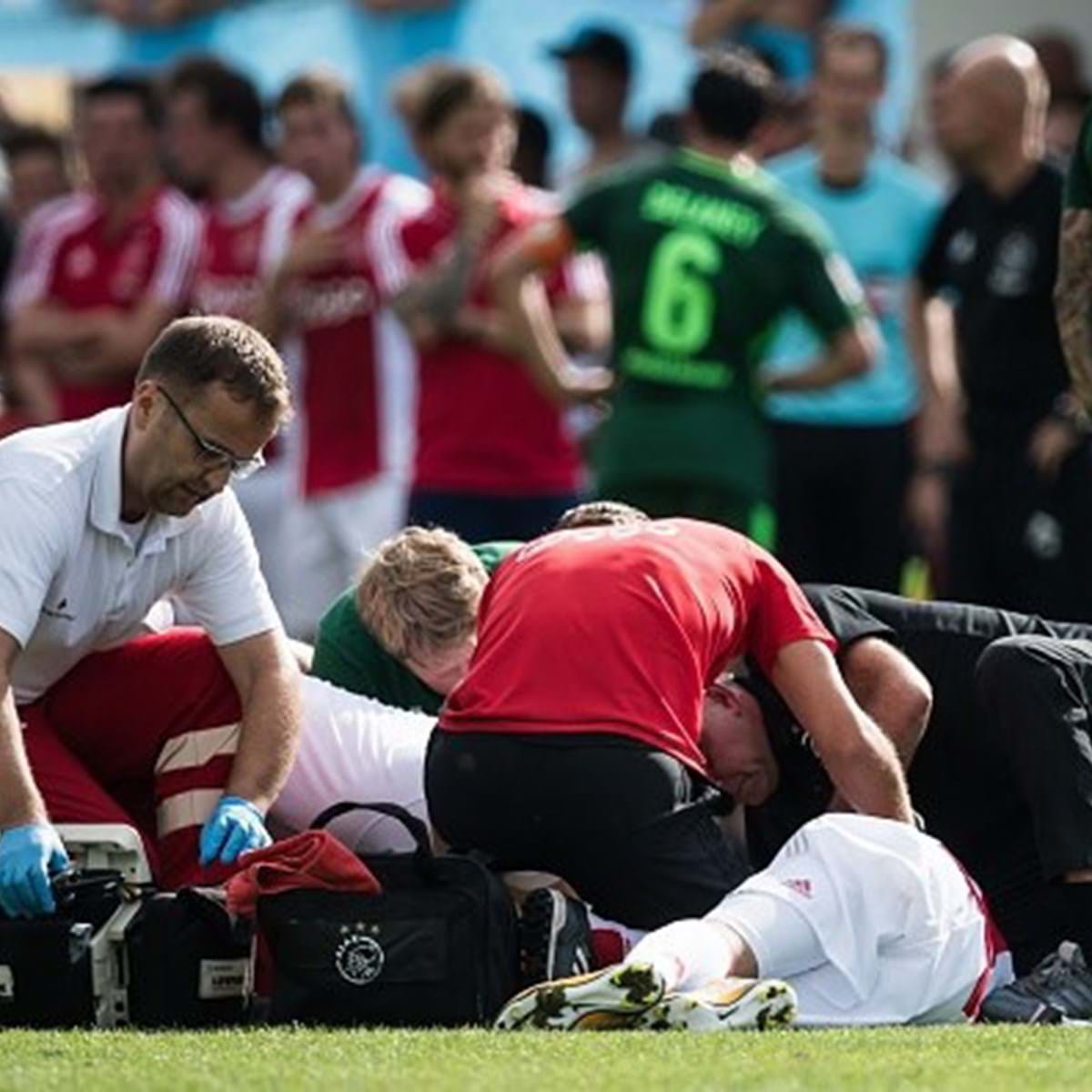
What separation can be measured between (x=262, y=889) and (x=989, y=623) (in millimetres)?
1744

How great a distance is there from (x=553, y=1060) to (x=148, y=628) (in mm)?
2244

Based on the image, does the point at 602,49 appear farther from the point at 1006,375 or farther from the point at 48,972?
the point at 48,972

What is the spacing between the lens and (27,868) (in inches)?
293

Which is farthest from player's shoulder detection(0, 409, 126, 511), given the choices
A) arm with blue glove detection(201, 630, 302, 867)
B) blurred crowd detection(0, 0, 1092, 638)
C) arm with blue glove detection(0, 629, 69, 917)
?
blurred crowd detection(0, 0, 1092, 638)

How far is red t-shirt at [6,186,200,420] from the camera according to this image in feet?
45.2

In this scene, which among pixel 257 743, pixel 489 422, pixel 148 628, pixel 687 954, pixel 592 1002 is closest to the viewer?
pixel 592 1002

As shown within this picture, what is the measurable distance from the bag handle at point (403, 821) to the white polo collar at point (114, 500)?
2.16 feet

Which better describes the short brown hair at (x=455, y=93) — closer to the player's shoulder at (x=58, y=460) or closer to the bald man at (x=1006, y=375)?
the bald man at (x=1006, y=375)

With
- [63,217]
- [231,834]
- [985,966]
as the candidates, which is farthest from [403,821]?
[63,217]

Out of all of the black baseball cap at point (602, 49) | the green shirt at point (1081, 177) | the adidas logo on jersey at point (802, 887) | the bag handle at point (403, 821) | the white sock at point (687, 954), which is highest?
the black baseball cap at point (602, 49)

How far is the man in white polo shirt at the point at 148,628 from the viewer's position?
25.0ft

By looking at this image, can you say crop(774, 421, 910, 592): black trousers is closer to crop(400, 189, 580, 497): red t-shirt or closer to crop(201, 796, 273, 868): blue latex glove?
crop(400, 189, 580, 497): red t-shirt

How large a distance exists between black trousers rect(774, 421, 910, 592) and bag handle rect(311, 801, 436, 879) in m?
5.33

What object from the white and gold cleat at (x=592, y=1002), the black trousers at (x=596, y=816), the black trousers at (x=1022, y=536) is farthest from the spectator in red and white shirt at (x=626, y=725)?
the black trousers at (x=1022, y=536)
